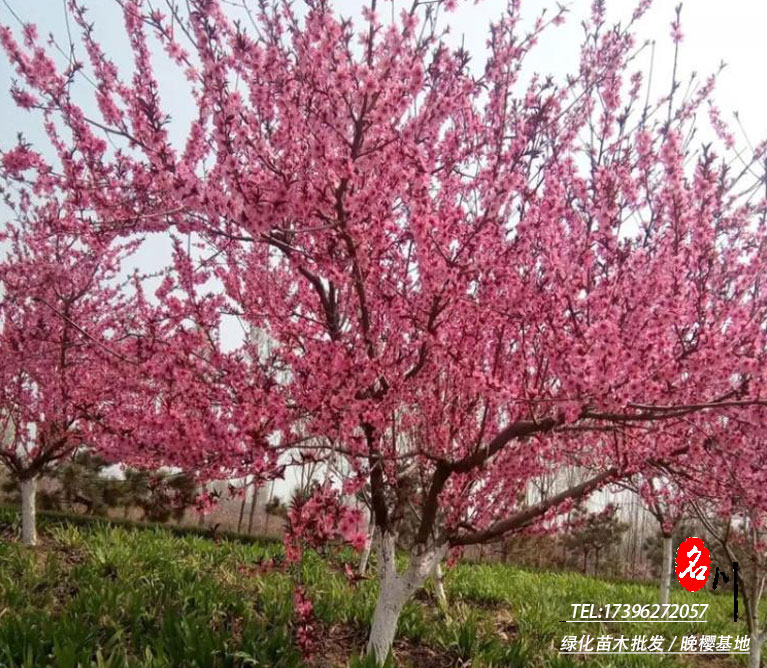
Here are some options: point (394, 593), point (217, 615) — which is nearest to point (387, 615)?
point (394, 593)

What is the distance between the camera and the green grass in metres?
4.61

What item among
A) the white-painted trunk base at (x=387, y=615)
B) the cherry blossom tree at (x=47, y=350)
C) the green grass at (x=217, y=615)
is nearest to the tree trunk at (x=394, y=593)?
the white-painted trunk base at (x=387, y=615)

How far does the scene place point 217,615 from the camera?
5.88m

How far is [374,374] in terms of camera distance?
4.25 metres

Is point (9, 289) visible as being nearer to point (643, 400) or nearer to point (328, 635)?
point (328, 635)

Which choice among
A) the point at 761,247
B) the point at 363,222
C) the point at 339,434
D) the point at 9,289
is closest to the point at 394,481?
the point at 339,434

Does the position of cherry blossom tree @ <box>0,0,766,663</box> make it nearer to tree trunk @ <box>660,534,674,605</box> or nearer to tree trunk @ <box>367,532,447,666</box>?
tree trunk @ <box>367,532,447,666</box>

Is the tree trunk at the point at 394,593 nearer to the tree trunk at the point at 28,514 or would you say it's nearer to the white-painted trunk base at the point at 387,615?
the white-painted trunk base at the point at 387,615

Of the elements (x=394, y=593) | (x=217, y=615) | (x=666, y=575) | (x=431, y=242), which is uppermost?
(x=431, y=242)

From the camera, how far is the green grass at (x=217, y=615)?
461 cm

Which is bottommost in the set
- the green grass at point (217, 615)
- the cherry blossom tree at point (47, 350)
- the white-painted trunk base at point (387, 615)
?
the green grass at point (217, 615)

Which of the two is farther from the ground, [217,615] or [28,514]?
[28,514]

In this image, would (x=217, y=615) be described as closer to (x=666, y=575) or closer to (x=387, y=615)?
(x=387, y=615)

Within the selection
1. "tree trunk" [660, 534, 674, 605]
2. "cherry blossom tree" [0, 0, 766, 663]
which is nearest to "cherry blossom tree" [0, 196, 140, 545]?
"cherry blossom tree" [0, 0, 766, 663]
